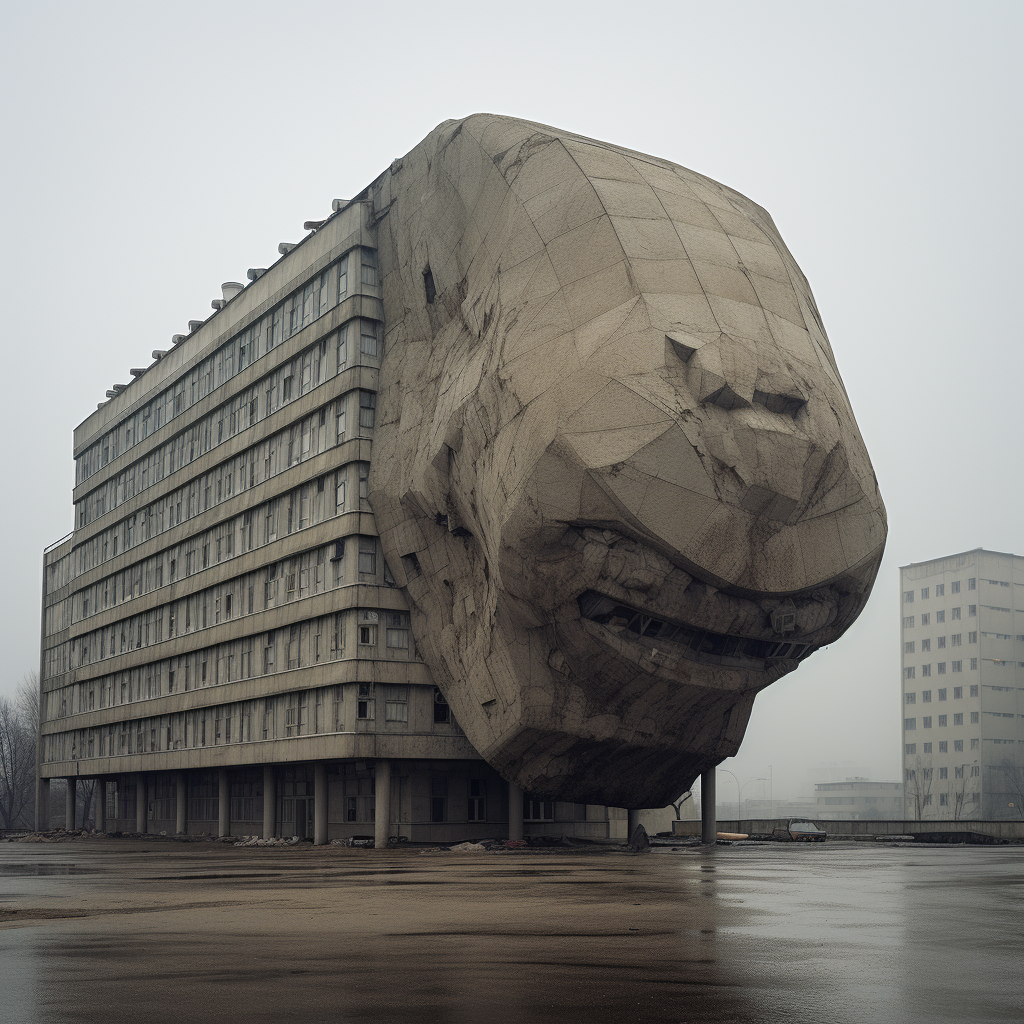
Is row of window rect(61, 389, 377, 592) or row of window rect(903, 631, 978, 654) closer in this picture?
row of window rect(61, 389, 377, 592)

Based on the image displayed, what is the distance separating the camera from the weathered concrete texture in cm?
3697

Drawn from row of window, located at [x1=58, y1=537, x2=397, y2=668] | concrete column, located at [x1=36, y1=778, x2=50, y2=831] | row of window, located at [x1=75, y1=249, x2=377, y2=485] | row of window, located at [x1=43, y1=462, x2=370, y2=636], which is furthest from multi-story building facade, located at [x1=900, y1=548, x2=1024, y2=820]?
row of window, located at [x1=75, y1=249, x2=377, y2=485]

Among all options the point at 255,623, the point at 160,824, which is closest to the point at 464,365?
the point at 255,623

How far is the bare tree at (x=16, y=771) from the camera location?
137 m

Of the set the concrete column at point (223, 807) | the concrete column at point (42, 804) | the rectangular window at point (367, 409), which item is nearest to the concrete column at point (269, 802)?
the concrete column at point (223, 807)

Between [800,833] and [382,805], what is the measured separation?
2286 cm

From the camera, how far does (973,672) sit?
142 meters

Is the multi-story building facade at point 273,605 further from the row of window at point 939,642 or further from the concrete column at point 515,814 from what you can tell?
the row of window at point 939,642

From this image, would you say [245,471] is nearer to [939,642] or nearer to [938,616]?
[939,642]

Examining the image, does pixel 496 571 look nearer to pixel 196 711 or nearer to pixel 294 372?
pixel 294 372

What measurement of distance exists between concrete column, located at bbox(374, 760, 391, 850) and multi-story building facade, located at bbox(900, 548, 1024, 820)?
97.1 metres

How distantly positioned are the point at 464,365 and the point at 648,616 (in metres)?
11.9

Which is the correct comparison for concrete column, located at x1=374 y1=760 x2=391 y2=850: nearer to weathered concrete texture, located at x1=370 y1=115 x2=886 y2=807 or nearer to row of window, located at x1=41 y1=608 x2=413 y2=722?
row of window, located at x1=41 y1=608 x2=413 y2=722

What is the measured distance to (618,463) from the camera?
3616 cm
